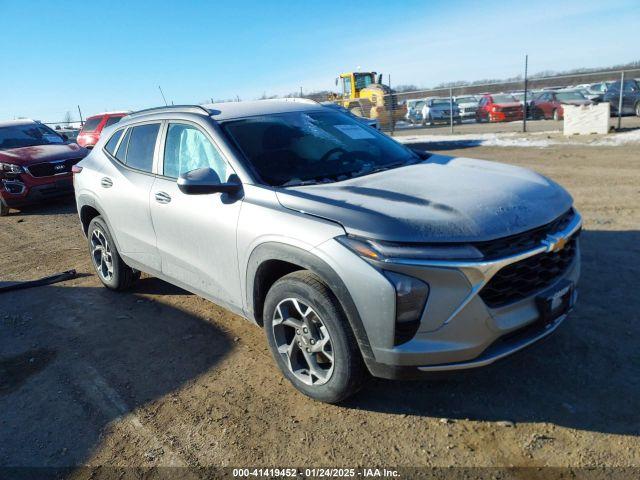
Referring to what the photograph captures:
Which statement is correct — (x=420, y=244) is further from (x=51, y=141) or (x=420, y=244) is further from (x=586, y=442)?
(x=51, y=141)

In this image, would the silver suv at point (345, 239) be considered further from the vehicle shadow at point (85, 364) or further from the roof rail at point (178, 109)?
the vehicle shadow at point (85, 364)

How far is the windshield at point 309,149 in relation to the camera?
3520 millimetres

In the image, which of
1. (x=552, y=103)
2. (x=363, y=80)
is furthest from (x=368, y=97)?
(x=552, y=103)

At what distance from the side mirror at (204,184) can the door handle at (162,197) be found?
741 mm

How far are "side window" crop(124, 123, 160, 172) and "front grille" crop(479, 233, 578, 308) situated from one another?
9.68ft

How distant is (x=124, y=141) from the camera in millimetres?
4809

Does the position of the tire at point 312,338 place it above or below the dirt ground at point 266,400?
above

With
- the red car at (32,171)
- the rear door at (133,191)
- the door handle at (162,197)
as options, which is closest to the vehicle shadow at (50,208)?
the red car at (32,171)

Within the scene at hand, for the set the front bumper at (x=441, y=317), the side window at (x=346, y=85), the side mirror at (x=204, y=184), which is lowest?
the front bumper at (x=441, y=317)

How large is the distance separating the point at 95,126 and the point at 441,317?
625 inches

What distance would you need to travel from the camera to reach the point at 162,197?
4000 millimetres

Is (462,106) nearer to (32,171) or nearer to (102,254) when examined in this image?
(32,171)

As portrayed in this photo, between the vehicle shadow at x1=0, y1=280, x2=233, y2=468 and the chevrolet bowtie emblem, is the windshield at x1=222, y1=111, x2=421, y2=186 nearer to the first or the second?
the chevrolet bowtie emblem

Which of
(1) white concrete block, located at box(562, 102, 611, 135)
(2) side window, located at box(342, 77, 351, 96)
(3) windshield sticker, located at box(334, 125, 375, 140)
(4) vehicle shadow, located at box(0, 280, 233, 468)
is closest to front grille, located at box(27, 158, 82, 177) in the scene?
(4) vehicle shadow, located at box(0, 280, 233, 468)
